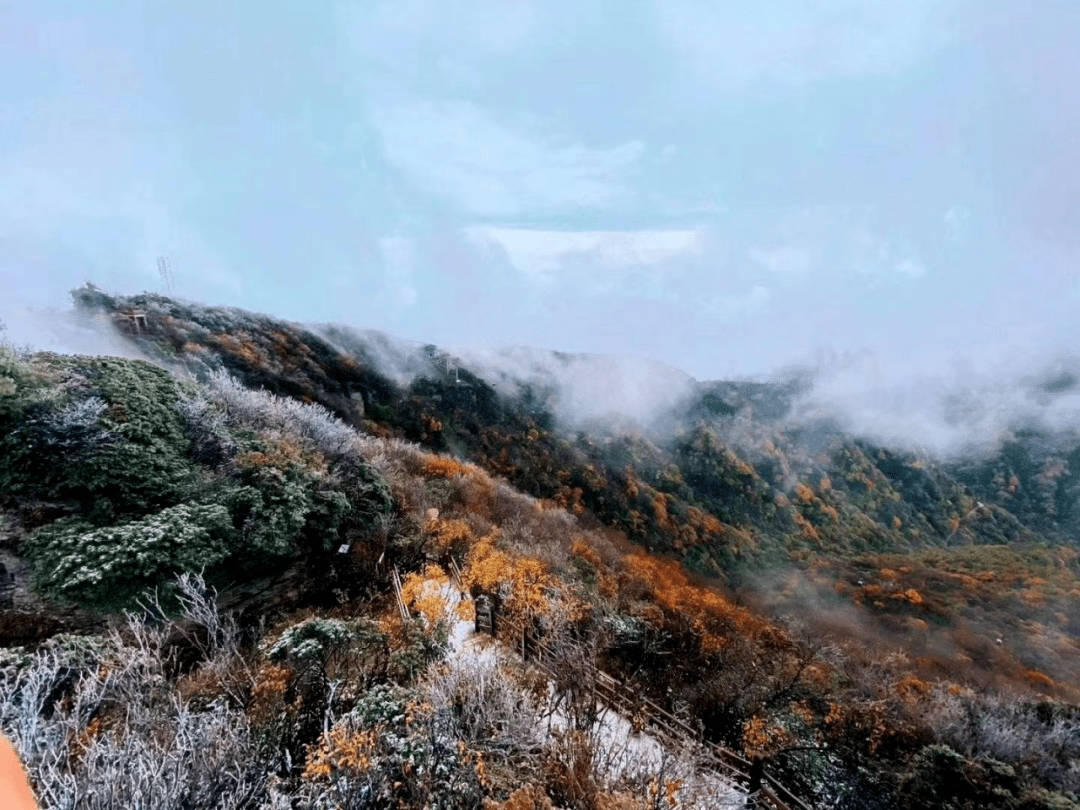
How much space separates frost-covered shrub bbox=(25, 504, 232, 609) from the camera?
9.29 meters

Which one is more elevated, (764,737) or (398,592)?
(398,592)

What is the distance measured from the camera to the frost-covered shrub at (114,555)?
9.29 meters

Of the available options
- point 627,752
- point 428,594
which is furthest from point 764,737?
point 428,594

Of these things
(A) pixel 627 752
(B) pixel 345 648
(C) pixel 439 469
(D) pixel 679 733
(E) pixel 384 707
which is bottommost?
(D) pixel 679 733

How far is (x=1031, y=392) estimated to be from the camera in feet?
303

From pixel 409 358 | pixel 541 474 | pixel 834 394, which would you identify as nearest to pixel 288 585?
pixel 541 474

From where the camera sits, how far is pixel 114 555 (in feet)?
31.2

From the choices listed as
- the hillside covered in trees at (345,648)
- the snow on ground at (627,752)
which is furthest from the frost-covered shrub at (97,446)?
the snow on ground at (627,752)

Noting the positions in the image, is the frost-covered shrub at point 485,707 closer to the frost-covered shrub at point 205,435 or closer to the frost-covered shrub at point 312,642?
the frost-covered shrub at point 312,642

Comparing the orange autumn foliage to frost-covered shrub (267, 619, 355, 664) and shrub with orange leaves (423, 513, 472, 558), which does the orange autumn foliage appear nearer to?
frost-covered shrub (267, 619, 355, 664)

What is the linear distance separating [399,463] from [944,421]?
107 metres

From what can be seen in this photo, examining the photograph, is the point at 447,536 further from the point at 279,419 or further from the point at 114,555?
the point at 114,555

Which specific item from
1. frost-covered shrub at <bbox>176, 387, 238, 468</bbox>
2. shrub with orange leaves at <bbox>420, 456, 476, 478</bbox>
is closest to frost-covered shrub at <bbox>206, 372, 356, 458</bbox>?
frost-covered shrub at <bbox>176, 387, 238, 468</bbox>

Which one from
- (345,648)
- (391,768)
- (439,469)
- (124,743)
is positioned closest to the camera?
(124,743)
